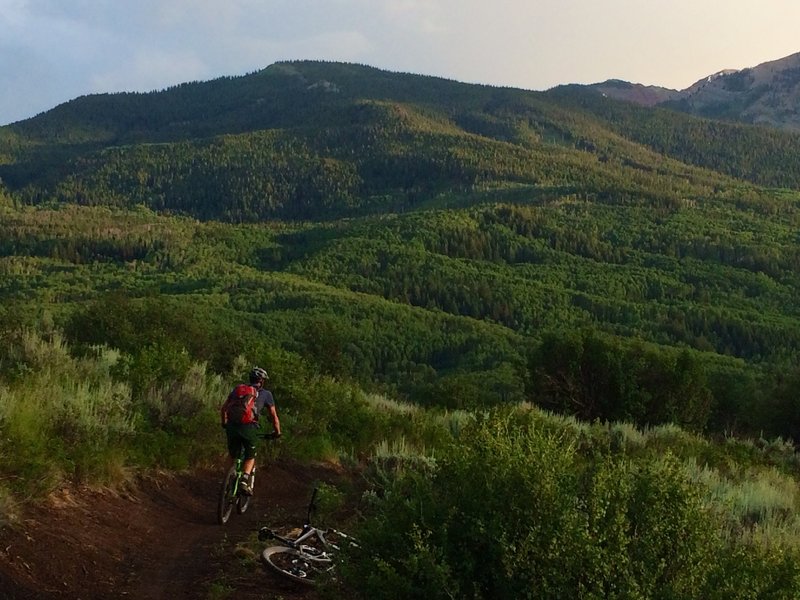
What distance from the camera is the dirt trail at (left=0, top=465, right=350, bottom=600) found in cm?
665

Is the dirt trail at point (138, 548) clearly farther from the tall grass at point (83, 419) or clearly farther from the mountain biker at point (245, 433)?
the mountain biker at point (245, 433)

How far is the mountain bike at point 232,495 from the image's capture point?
9242 millimetres

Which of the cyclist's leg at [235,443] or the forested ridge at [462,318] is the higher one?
the cyclist's leg at [235,443]

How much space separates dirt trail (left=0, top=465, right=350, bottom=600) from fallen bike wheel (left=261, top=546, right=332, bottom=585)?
103 mm

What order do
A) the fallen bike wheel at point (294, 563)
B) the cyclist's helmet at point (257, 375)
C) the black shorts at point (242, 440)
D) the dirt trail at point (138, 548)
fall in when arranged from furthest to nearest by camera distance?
1. the cyclist's helmet at point (257, 375)
2. the black shorts at point (242, 440)
3. the fallen bike wheel at point (294, 563)
4. the dirt trail at point (138, 548)

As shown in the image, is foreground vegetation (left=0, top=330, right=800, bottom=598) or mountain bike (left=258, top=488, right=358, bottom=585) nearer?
foreground vegetation (left=0, top=330, right=800, bottom=598)

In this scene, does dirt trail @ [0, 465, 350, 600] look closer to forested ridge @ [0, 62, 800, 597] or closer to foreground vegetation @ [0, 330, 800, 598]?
foreground vegetation @ [0, 330, 800, 598]

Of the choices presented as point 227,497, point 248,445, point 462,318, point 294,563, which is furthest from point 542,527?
point 462,318

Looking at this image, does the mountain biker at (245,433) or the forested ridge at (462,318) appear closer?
the mountain biker at (245,433)

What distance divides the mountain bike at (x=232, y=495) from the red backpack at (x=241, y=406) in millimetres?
401

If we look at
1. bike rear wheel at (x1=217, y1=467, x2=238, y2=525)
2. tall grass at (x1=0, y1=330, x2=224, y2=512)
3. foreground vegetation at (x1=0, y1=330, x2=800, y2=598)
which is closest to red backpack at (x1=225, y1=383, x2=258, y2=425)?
bike rear wheel at (x1=217, y1=467, x2=238, y2=525)

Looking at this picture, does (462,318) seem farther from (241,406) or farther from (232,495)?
(232,495)

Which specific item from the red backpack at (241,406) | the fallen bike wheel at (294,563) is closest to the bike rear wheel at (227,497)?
the red backpack at (241,406)

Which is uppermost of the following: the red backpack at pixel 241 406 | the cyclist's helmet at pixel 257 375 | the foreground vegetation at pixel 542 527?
the foreground vegetation at pixel 542 527
